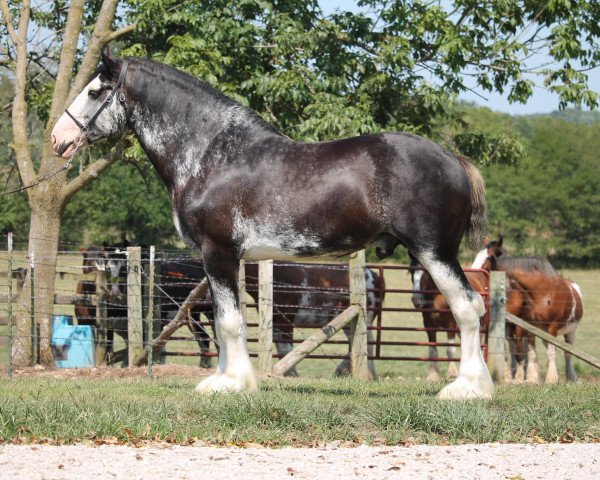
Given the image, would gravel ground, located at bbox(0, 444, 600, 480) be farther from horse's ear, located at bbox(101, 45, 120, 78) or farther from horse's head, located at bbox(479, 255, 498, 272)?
horse's head, located at bbox(479, 255, 498, 272)

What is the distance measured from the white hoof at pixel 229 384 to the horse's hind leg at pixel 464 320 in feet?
5.39

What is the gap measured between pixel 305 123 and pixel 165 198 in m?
30.4

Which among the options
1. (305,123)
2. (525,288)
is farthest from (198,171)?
(525,288)

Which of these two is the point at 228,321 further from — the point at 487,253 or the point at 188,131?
the point at 487,253

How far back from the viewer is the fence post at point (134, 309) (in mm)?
13062

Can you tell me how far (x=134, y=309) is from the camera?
13211 mm

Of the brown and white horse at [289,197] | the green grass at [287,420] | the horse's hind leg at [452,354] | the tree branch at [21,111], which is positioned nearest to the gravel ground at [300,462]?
the green grass at [287,420]

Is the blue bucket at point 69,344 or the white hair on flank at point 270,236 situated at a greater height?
the white hair on flank at point 270,236

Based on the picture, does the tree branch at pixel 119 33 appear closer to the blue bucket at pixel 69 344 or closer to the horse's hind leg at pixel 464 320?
the blue bucket at pixel 69 344

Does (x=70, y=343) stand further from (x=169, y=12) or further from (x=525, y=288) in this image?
→ (x=525, y=288)

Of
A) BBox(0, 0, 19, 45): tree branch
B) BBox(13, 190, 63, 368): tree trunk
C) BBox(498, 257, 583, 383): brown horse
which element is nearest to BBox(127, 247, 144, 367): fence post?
BBox(13, 190, 63, 368): tree trunk

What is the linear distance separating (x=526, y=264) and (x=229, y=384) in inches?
344

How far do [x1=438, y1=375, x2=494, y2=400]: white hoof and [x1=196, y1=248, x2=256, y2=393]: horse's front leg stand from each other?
5.51ft

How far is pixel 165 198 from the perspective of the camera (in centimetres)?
4297
